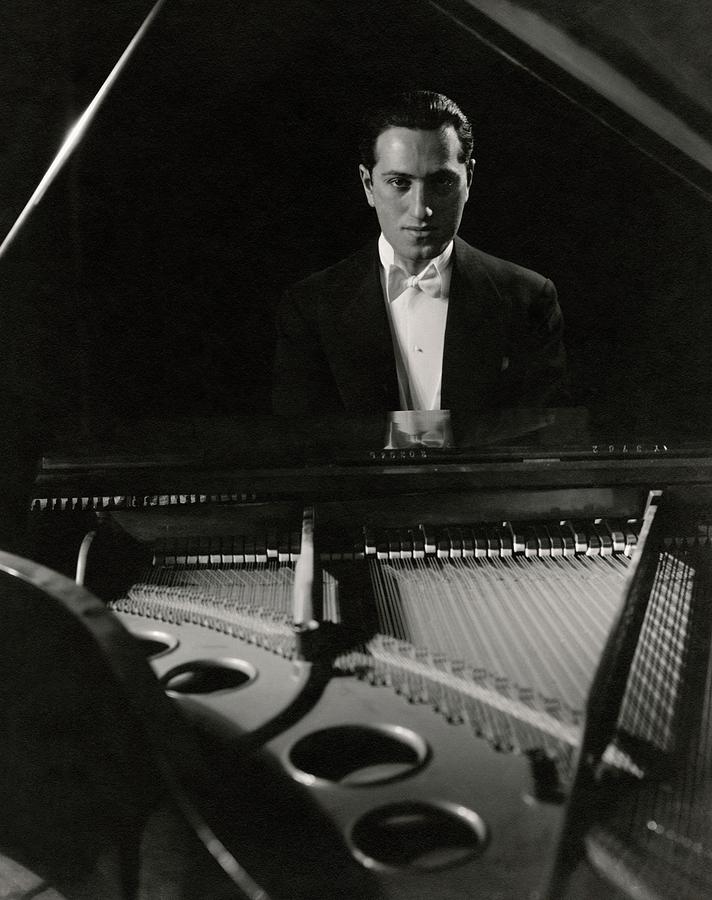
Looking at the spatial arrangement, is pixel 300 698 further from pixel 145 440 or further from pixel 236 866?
pixel 145 440

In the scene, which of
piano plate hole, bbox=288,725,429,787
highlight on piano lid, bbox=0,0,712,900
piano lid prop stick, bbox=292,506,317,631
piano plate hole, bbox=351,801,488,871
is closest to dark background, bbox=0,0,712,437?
highlight on piano lid, bbox=0,0,712,900

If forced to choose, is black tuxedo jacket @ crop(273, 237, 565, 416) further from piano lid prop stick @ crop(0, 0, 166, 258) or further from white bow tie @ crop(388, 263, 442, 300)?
piano lid prop stick @ crop(0, 0, 166, 258)

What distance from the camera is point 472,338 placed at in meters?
1.69

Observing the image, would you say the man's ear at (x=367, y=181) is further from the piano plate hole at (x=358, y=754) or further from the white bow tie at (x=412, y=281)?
the piano plate hole at (x=358, y=754)

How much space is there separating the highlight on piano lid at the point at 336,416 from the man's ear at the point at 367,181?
2cm

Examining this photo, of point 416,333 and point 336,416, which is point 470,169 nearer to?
point 416,333

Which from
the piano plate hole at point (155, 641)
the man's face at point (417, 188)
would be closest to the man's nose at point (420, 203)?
the man's face at point (417, 188)

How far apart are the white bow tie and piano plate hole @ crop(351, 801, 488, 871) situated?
1133 millimetres

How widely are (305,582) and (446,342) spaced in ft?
2.28

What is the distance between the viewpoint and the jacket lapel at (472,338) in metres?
1.67

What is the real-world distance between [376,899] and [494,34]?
1.56m

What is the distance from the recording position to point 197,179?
1629 mm

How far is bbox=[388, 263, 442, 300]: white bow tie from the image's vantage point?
169 centimetres

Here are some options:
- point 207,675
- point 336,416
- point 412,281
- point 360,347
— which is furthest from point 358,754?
point 412,281
